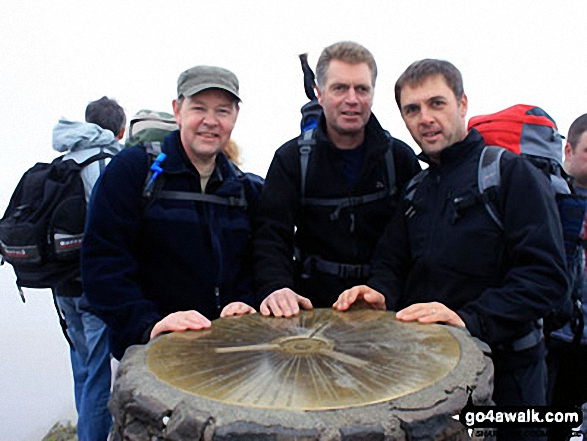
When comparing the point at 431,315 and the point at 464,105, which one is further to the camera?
the point at 464,105

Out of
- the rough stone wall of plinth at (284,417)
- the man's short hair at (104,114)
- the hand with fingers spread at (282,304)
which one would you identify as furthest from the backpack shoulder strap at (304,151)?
the man's short hair at (104,114)

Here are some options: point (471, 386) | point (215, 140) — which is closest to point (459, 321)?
point (471, 386)

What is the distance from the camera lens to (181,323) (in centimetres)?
208

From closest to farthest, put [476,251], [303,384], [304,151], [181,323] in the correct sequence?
[303,384] → [181,323] → [476,251] → [304,151]

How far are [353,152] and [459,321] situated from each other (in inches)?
47.5

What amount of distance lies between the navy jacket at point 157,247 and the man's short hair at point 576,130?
92.5 inches

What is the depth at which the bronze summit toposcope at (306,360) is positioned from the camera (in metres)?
1.46

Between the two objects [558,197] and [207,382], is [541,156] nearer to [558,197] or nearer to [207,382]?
[558,197]

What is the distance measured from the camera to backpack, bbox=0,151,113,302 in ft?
11.6

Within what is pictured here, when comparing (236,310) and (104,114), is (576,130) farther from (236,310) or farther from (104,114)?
(104,114)

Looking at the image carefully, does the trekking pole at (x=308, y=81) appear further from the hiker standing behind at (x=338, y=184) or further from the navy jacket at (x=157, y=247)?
the navy jacket at (x=157, y=247)

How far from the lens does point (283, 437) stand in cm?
128

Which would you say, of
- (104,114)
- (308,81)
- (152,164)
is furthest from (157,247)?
(104,114)

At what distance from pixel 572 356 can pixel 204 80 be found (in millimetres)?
2611
